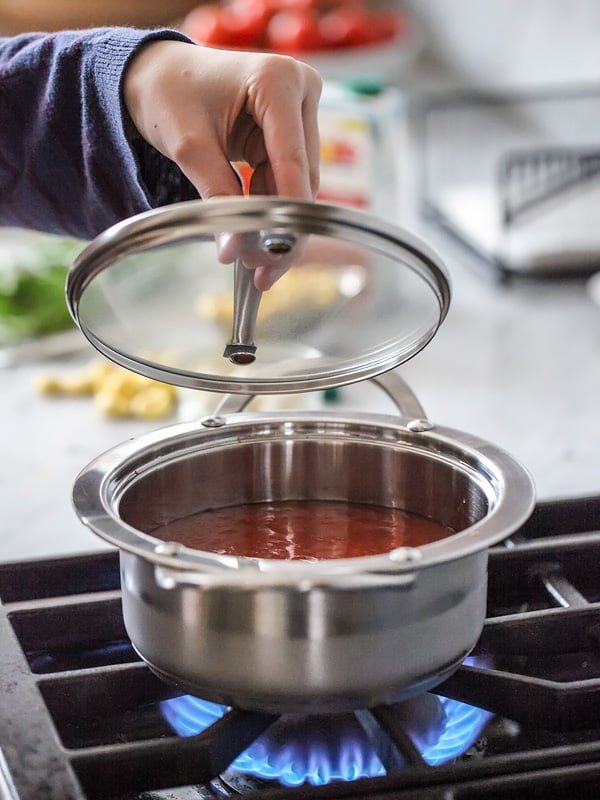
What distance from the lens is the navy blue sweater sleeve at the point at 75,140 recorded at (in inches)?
26.5

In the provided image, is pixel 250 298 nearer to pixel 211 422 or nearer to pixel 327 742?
pixel 211 422

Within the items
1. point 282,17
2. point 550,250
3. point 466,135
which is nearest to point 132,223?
point 550,250

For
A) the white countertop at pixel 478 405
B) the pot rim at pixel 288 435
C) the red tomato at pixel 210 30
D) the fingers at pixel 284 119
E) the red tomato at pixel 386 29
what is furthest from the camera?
the red tomato at pixel 386 29

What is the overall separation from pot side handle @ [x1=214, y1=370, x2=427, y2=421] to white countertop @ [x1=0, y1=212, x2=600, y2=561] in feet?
0.90

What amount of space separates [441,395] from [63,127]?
24.9 inches

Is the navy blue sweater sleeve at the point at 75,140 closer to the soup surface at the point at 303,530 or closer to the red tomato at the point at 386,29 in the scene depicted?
the soup surface at the point at 303,530

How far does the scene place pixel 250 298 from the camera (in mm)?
622

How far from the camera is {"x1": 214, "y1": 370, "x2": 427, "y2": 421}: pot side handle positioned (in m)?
0.66

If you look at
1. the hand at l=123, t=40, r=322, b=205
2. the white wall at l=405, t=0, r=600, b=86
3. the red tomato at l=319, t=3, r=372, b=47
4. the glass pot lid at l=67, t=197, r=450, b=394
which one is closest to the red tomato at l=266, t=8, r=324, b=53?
the red tomato at l=319, t=3, r=372, b=47

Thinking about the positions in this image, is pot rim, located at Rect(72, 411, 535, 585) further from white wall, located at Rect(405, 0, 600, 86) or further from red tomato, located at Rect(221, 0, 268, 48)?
white wall, located at Rect(405, 0, 600, 86)

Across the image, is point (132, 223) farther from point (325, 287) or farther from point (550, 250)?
point (550, 250)

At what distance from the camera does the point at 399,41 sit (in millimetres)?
2096

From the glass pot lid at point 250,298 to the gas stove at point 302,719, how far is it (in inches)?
5.4

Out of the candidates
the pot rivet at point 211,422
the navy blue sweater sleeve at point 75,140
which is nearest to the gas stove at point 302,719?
the pot rivet at point 211,422
